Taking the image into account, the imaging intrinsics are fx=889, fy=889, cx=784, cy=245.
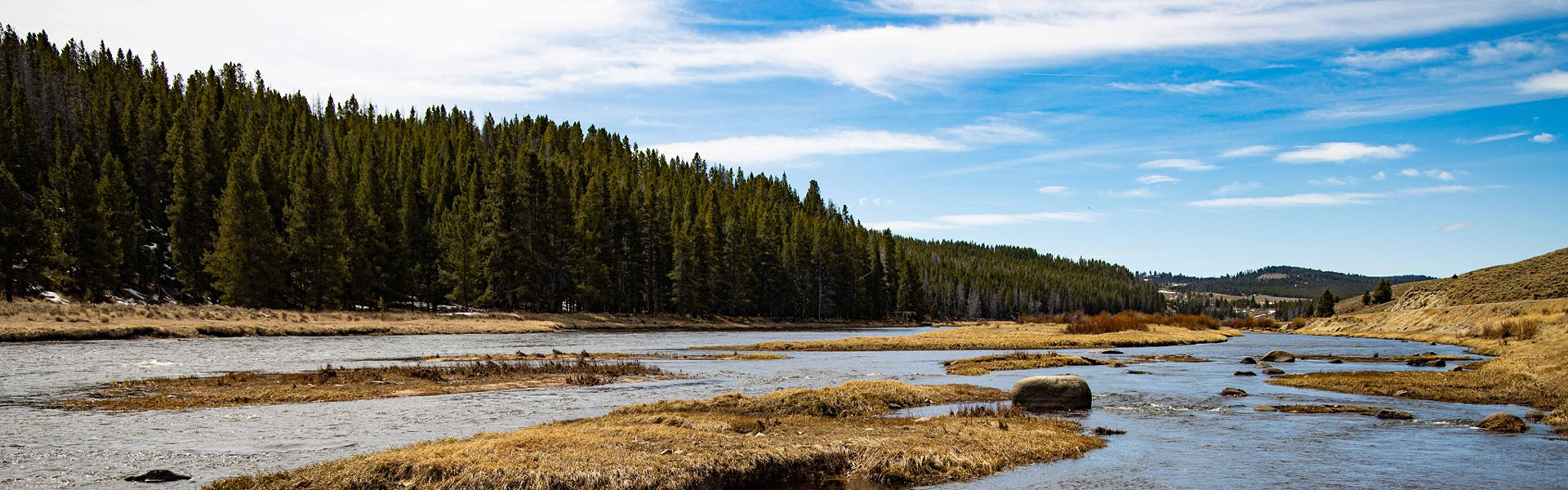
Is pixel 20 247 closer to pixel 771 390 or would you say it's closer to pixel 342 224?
pixel 342 224

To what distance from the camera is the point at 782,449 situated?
18000 millimetres

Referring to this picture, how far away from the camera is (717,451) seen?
17.4 meters

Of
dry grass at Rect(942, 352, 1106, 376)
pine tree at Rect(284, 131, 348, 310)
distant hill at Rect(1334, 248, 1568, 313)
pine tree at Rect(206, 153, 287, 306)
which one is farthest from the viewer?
pine tree at Rect(284, 131, 348, 310)

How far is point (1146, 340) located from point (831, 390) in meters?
57.0

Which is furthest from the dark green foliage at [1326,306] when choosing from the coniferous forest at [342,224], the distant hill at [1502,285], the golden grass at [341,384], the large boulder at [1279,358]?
the golden grass at [341,384]

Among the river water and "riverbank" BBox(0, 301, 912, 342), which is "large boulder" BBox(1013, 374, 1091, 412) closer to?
the river water

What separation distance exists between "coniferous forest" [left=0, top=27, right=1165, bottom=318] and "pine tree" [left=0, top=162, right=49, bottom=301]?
16 cm

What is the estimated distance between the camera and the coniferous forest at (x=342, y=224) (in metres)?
79.6

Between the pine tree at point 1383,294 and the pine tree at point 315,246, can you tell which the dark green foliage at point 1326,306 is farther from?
the pine tree at point 315,246

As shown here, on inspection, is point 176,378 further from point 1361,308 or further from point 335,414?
point 1361,308

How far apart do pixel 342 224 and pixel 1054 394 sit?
83689mm

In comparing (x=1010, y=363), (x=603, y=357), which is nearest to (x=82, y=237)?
(x=603, y=357)

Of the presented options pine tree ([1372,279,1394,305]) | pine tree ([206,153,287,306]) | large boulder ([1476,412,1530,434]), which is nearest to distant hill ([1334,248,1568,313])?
pine tree ([1372,279,1394,305])

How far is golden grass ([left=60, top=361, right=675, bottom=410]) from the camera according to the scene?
26969mm
